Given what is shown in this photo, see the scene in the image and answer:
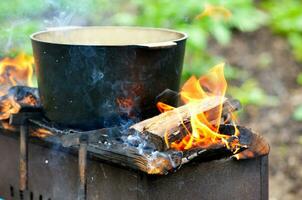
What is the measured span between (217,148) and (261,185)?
506 mm

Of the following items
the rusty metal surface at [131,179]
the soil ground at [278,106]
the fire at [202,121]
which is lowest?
the soil ground at [278,106]

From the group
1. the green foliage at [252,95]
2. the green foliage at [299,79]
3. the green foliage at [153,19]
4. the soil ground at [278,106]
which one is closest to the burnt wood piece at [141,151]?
the green foliage at [153,19]

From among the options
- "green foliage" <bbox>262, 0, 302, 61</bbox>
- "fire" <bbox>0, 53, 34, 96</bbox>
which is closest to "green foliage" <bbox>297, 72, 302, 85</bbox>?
"green foliage" <bbox>262, 0, 302, 61</bbox>

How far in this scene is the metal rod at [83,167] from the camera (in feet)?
6.94

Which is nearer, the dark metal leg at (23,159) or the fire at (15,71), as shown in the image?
the dark metal leg at (23,159)

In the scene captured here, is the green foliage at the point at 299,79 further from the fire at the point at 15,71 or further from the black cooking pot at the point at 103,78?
the black cooking pot at the point at 103,78

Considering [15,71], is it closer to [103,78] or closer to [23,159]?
[23,159]

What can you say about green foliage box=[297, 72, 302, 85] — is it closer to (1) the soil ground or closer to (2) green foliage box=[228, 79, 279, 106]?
(1) the soil ground

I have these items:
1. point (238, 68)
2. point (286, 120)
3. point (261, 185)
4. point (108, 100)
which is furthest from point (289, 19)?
point (108, 100)

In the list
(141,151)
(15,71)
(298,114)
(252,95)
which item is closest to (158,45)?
(141,151)

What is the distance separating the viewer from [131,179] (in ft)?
6.78

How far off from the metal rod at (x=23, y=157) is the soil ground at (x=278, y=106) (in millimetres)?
1986

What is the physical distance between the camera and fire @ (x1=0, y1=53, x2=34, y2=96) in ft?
9.37

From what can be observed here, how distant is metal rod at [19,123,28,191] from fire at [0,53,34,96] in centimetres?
51
